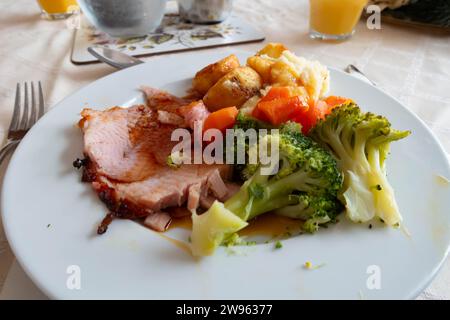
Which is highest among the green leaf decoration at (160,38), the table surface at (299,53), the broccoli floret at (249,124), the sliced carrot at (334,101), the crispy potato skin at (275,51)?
the crispy potato skin at (275,51)

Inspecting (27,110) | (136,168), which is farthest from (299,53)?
(27,110)

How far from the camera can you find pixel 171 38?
275 cm

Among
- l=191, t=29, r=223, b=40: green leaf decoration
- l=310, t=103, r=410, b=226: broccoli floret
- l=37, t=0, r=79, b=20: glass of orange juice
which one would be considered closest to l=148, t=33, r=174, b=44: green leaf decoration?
l=191, t=29, r=223, b=40: green leaf decoration

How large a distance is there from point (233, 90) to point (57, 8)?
2012 mm

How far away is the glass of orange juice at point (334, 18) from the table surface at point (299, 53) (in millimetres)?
70

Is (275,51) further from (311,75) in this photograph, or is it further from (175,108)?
(175,108)

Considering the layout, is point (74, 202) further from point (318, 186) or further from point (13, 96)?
point (13, 96)

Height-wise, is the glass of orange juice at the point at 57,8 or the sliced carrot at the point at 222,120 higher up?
the glass of orange juice at the point at 57,8

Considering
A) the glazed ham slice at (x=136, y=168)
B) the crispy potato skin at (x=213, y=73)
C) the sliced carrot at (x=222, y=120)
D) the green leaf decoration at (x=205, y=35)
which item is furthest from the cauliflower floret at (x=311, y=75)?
the green leaf decoration at (x=205, y=35)

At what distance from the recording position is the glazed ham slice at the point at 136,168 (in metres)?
1.36

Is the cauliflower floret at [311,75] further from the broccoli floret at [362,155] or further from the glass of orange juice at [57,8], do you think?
the glass of orange juice at [57,8]
